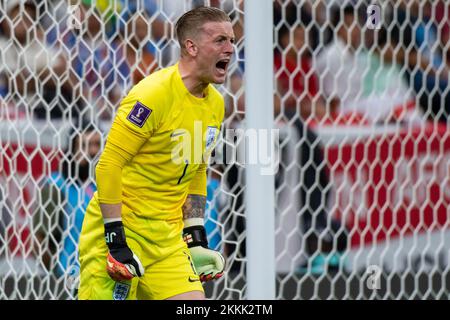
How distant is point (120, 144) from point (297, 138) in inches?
72.4

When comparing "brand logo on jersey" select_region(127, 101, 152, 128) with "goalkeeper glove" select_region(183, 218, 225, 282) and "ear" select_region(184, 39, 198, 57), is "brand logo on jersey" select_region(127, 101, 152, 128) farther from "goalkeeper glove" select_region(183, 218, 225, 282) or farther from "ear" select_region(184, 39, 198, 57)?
"goalkeeper glove" select_region(183, 218, 225, 282)

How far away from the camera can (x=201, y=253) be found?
12.1 ft

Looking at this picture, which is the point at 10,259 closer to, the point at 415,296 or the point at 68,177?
the point at 68,177

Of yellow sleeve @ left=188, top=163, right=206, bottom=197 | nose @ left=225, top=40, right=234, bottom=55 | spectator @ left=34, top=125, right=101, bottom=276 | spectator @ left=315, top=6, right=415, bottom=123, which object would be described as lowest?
spectator @ left=34, top=125, right=101, bottom=276

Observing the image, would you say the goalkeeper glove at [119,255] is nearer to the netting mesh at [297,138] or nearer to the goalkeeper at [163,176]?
the goalkeeper at [163,176]

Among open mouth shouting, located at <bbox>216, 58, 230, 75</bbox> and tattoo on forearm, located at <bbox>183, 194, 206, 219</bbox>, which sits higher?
open mouth shouting, located at <bbox>216, 58, 230, 75</bbox>

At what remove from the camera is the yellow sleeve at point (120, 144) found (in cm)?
333

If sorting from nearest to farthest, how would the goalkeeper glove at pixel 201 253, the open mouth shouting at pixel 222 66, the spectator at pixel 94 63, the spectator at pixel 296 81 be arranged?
the open mouth shouting at pixel 222 66
the goalkeeper glove at pixel 201 253
the spectator at pixel 94 63
the spectator at pixel 296 81

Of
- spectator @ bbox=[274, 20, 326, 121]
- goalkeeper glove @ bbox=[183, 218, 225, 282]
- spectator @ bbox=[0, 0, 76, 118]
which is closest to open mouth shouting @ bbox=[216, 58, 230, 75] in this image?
goalkeeper glove @ bbox=[183, 218, 225, 282]

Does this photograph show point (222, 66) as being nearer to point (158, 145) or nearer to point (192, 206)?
point (158, 145)

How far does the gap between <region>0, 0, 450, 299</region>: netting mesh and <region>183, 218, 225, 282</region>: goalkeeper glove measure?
97 centimetres

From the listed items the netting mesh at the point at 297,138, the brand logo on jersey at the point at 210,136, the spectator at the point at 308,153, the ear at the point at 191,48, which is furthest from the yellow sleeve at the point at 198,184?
the spectator at the point at 308,153

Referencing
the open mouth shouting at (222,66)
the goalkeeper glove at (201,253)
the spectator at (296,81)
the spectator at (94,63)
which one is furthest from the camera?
the spectator at (296,81)

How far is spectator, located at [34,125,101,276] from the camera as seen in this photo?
189 inches
